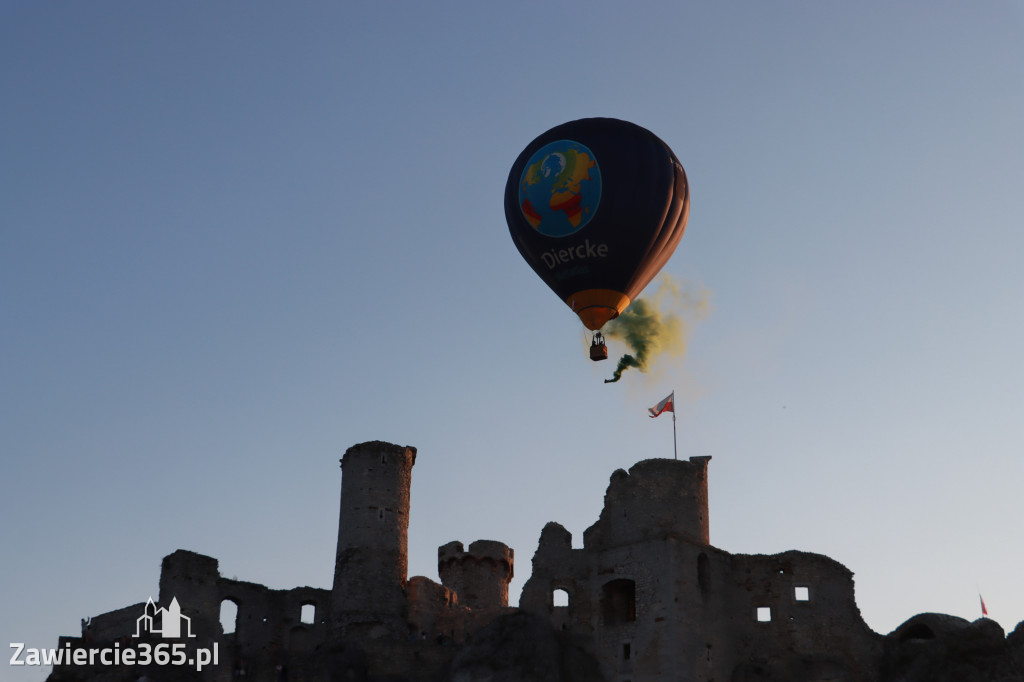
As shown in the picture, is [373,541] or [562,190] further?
[373,541]

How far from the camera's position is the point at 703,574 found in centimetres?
5109

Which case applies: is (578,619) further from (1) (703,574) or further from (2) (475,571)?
(2) (475,571)

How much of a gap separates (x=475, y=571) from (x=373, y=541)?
6476 millimetres

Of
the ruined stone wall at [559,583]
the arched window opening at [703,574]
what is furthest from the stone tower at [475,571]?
the arched window opening at [703,574]

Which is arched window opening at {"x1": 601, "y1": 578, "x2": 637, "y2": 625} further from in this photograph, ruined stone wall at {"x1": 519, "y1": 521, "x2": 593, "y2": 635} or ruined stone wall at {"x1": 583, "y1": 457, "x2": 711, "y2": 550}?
ruined stone wall at {"x1": 583, "y1": 457, "x2": 711, "y2": 550}

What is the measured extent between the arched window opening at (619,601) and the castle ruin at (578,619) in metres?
0.06

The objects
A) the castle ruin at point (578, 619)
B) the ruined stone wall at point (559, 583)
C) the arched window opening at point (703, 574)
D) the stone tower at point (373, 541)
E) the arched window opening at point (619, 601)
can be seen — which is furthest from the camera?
the stone tower at point (373, 541)

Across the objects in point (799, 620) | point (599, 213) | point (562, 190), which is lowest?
Answer: point (799, 620)

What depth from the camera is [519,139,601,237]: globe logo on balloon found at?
43.4 m

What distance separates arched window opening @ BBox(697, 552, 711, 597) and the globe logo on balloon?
15.1 meters

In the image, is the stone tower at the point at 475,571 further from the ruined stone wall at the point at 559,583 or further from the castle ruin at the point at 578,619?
the ruined stone wall at the point at 559,583

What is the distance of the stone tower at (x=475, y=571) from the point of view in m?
60.3

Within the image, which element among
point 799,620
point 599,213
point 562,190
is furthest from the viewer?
point 799,620

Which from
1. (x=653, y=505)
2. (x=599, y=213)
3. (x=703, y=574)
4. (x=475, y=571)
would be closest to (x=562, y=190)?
(x=599, y=213)
